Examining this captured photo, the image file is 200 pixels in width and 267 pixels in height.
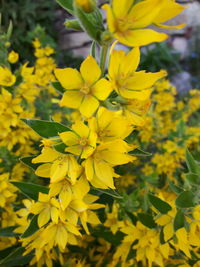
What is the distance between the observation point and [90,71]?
2.29 feet

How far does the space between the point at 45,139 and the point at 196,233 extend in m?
0.51

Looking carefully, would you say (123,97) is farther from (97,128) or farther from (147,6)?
(147,6)

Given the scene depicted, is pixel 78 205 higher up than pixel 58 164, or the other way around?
pixel 58 164

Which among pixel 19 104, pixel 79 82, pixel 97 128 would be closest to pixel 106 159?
pixel 97 128

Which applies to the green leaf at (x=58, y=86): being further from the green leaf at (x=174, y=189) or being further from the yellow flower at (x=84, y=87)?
the green leaf at (x=174, y=189)

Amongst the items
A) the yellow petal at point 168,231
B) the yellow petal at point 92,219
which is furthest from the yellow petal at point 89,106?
the yellow petal at point 168,231

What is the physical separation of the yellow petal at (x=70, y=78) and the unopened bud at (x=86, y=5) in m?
0.12

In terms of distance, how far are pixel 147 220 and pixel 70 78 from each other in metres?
0.50

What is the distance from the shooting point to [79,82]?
0.73 m

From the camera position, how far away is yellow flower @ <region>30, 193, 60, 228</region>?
0.80 m

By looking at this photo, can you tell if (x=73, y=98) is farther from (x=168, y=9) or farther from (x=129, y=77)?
(x=168, y=9)

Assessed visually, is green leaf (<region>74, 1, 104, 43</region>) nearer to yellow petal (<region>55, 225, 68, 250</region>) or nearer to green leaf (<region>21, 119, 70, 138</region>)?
green leaf (<region>21, 119, 70, 138</region>)

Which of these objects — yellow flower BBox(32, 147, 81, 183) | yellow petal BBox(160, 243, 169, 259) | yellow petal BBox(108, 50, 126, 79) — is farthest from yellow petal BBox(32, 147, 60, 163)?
yellow petal BBox(160, 243, 169, 259)

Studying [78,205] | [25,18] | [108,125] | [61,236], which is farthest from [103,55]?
[25,18]
